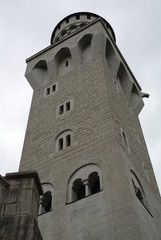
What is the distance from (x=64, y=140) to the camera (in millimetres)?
13148

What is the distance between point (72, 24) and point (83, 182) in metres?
15.9

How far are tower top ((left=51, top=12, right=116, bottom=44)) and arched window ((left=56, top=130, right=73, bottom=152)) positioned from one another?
463 inches

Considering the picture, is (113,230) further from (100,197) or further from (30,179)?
(30,179)

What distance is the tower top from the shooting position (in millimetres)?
23609

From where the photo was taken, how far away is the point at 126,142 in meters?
12.9

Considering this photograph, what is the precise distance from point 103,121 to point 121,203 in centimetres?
401

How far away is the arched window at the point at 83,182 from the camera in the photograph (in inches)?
423

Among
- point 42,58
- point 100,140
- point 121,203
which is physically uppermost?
point 42,58

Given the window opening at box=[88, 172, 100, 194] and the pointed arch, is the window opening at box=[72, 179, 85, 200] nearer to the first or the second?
the window opening at box=[88, 172, 100, 194]

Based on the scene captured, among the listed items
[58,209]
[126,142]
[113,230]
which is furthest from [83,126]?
[113,230]

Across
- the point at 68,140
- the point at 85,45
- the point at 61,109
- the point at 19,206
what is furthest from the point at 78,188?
the point at 85,45

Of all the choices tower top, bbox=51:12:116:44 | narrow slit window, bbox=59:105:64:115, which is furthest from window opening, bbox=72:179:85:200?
tower top, bbox=51:12:116:44

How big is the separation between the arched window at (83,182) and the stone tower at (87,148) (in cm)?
3

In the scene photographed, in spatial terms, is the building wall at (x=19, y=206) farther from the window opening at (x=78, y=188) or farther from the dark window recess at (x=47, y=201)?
the dark window recess at (x=47, y=201)
